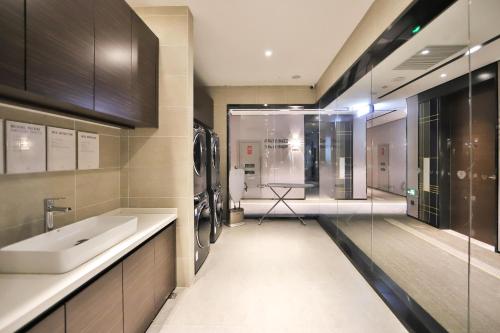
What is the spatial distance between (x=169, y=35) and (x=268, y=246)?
3019mm

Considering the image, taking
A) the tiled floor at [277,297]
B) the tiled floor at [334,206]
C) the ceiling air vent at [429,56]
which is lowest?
the tiled floor at [277,297]

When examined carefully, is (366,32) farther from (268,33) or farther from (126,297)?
(126,297)

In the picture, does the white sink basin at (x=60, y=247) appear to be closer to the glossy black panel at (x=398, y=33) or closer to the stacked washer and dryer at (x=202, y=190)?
the stacked washer and dryer at (x=202, y=190)

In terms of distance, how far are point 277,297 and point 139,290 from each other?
4.16 ft

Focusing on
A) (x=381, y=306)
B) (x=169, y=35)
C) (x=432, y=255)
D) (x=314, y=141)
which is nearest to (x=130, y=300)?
(x=381, y=306)

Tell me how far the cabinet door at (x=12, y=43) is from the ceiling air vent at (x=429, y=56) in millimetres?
3315

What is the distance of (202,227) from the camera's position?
285 centimetres

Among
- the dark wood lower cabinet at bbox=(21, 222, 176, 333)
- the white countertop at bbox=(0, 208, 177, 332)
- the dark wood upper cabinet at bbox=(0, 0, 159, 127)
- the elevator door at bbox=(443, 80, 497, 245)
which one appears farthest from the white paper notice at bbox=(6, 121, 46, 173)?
the elevator door at bbox=(443, 80, 497, 245)

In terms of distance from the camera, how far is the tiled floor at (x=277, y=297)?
188cm

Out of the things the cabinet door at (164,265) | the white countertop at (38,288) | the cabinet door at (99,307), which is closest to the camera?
the white countertop at (38,288)

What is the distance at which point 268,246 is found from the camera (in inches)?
Result: 142

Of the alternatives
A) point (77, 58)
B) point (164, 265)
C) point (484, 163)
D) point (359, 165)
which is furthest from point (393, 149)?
point (77, 58)

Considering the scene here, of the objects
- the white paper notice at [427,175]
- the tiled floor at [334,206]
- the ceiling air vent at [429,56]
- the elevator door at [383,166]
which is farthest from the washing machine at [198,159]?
the elevator door at [383,166]

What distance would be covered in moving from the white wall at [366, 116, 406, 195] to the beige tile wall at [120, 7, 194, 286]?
3726mm
